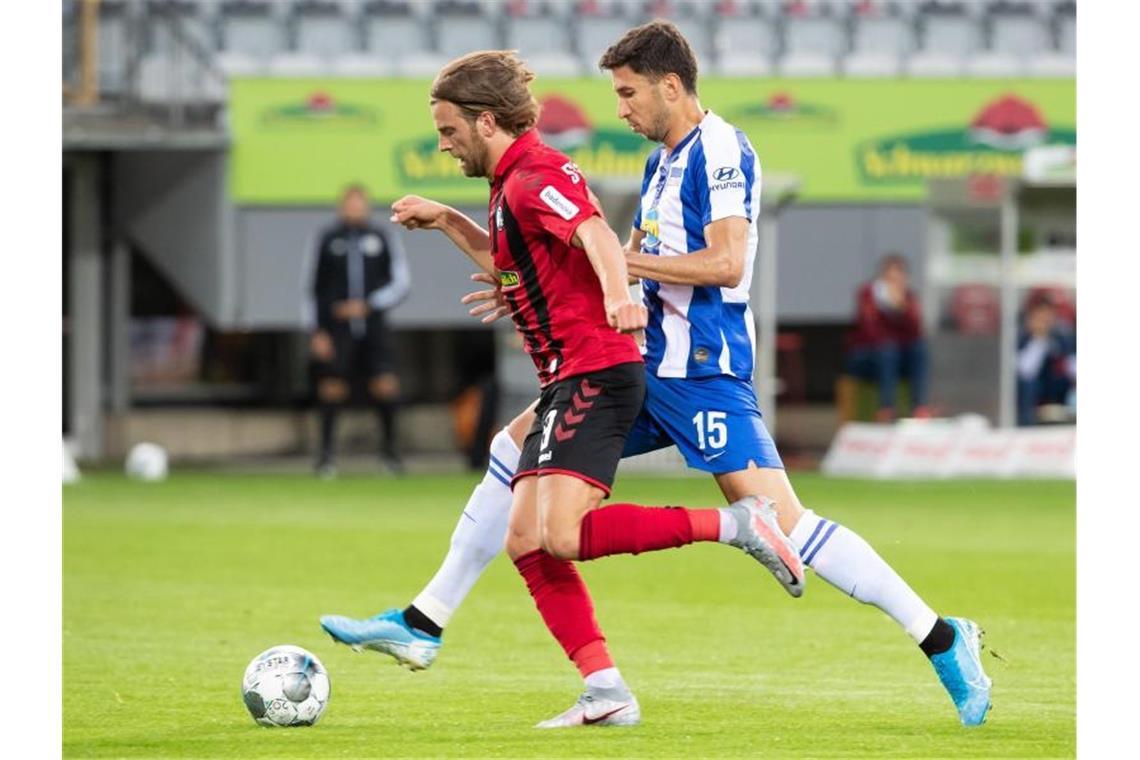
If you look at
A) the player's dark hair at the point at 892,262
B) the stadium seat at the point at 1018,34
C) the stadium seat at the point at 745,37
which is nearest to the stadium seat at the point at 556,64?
the stadium seat at the point at 745,37

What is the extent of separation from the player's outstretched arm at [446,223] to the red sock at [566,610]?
89 cm

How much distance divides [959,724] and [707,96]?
634 inches

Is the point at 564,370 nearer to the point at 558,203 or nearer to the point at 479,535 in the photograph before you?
the point at 558,203

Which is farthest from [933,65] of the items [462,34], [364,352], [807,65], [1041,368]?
[364,352]

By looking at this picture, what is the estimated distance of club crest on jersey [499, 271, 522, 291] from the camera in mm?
6512

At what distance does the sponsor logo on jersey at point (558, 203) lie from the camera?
6.26 meters

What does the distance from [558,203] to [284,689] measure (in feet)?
5.37

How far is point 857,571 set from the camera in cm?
648

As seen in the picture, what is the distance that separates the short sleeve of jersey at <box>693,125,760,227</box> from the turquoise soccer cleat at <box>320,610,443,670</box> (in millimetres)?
1519

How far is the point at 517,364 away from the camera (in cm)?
2052

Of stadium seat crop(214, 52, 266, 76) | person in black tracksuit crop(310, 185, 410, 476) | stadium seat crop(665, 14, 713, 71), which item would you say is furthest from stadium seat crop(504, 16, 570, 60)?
person in black tracksuit crop(310, 185, 410, 476)

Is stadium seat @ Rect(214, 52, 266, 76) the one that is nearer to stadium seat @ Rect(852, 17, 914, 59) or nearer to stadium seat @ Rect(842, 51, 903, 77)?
stadium seat @ Rect(842, 51, 903, 77)

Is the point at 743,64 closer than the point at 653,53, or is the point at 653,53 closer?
the point at 653,53
